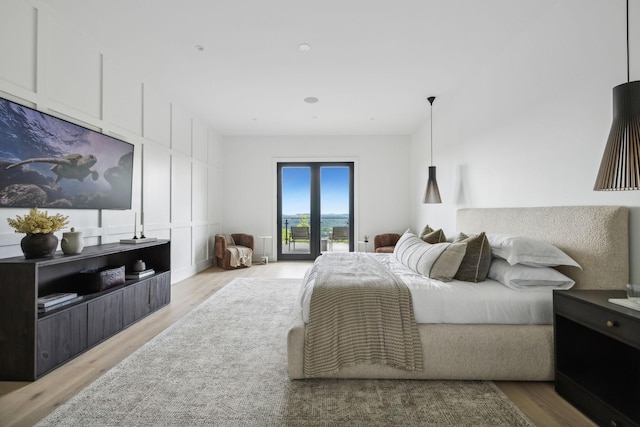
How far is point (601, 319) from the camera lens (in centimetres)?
152

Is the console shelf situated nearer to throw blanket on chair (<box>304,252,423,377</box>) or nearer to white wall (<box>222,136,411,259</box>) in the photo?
throw blanket on chair (<box>304,252,423,377</box>)

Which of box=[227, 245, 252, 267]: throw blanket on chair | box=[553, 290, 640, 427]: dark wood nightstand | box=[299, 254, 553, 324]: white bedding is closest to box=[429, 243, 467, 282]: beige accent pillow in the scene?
box=[299, 254, 553, 324]: white bedding

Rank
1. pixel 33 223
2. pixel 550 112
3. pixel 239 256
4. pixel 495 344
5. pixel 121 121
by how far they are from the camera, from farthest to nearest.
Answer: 1. pixel 239 256
2. pixel 121 121
3. pixel 550 112
4. pixel 33 223
5. pixel 495 344

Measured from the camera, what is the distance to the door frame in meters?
6.92

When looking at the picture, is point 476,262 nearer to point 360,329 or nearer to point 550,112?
point 360,329

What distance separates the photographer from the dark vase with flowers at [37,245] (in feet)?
7.09

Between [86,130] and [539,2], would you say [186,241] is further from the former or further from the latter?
[539,2]

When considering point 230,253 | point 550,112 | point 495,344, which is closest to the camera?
point 495,344

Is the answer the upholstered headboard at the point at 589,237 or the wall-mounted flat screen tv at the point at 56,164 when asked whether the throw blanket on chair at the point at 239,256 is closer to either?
the wall-mounted flat screen tv at the point at 56,164

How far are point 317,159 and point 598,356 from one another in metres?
5.74

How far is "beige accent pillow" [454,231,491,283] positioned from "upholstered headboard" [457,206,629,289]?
52 cm

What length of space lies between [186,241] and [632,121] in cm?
537

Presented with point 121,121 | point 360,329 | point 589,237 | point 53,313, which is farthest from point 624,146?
point 121,121

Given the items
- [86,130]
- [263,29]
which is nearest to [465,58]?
[263,29]
